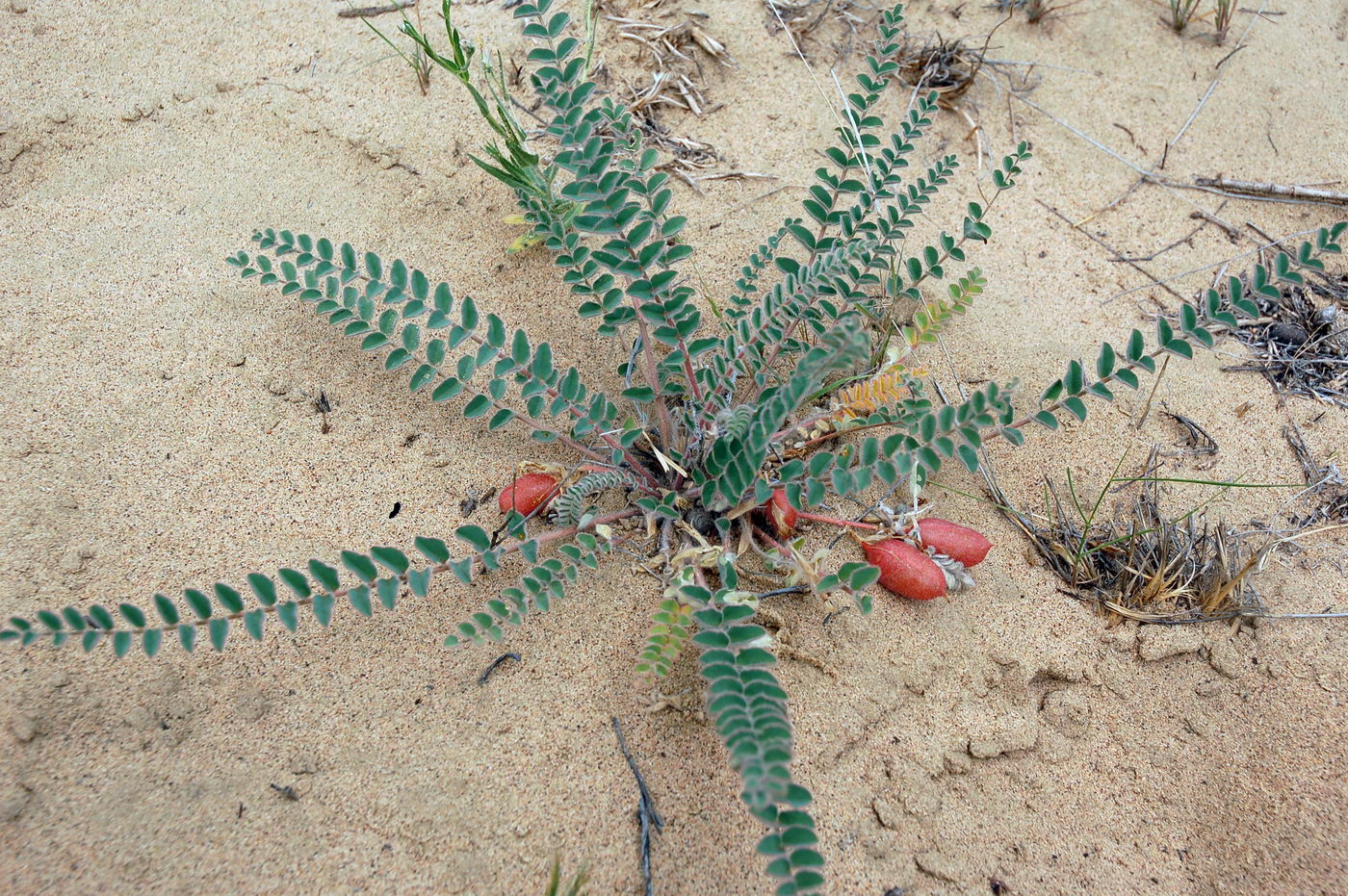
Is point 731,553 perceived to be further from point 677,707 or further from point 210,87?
point 210,87

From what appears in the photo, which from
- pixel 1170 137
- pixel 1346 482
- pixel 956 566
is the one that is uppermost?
pixel 1170 137

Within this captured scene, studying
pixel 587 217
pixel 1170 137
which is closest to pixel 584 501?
pixel 587 217

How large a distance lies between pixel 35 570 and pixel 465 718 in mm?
922

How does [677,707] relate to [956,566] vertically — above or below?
below

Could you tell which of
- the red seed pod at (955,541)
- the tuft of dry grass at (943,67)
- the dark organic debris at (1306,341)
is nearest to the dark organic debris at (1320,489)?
the dark organic debris at (1306,341)

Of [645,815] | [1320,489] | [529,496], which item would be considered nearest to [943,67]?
[1320,489]

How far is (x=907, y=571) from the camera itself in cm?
183

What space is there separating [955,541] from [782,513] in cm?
39

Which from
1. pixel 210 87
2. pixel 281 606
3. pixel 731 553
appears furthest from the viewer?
pixel 210 87

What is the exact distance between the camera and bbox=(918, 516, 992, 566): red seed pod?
73.6 inches

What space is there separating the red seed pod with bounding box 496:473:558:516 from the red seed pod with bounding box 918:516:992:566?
827mm

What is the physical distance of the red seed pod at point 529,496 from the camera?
188 cm

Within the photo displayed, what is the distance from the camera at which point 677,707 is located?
5.44 ft

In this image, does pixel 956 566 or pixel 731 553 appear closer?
pixel 731 553
